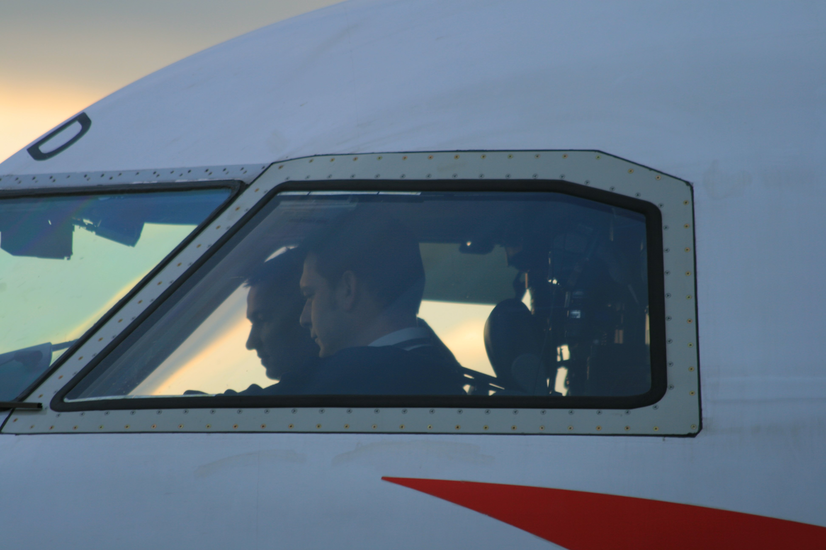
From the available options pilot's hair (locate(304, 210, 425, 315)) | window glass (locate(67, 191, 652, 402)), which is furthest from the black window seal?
pilot's hair (locate(304, 210, 425, 315))

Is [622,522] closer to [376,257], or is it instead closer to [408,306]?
[408,306]

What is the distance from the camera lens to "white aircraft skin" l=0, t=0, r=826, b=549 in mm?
1862

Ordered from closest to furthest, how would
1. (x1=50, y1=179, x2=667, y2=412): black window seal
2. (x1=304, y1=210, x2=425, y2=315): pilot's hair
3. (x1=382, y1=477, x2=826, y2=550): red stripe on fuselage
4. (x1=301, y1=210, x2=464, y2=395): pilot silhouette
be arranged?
(x1=382, y1=477, x2=826, y2=550): red stripe on fuselage, (x1=50, y1=179, x2=667, y2=412): black window seal, (x1=301, y1=210, x2=464, y2=395): pilot silhouette, (x1=304, y1=210, x2=425, y2=315): pilot's hair

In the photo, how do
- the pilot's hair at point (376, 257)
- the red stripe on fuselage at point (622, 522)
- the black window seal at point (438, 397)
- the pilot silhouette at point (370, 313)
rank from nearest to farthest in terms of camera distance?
the red stripe on fuselage at point (622, 522) < the black window seal at point (438, 397) < the pilot silhouette at point (370, 313) < the pilot's hair at point (376, 257)

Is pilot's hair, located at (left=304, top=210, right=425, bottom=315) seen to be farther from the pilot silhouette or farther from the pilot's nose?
Answer: the pilot's nose

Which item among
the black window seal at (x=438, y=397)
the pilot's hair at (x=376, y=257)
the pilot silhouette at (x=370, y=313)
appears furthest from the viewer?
the pilot's hair at (x=376, y=257)

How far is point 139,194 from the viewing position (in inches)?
95.0

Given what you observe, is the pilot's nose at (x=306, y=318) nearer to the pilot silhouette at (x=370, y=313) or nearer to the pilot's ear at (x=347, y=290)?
the pilot silhouette at (x=370, y=313)

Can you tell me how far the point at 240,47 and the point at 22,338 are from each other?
145cm

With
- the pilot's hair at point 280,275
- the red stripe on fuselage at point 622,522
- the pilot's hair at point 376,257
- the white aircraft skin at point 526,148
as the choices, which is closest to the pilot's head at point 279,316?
the pilot's hair at point 280,275

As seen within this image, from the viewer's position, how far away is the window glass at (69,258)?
86.4 inches

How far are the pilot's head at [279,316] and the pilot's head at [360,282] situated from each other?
1.3 inches

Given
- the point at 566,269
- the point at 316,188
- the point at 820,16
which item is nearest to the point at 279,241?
the point at 316,188

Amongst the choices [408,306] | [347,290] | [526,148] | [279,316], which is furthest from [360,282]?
[526,148]
